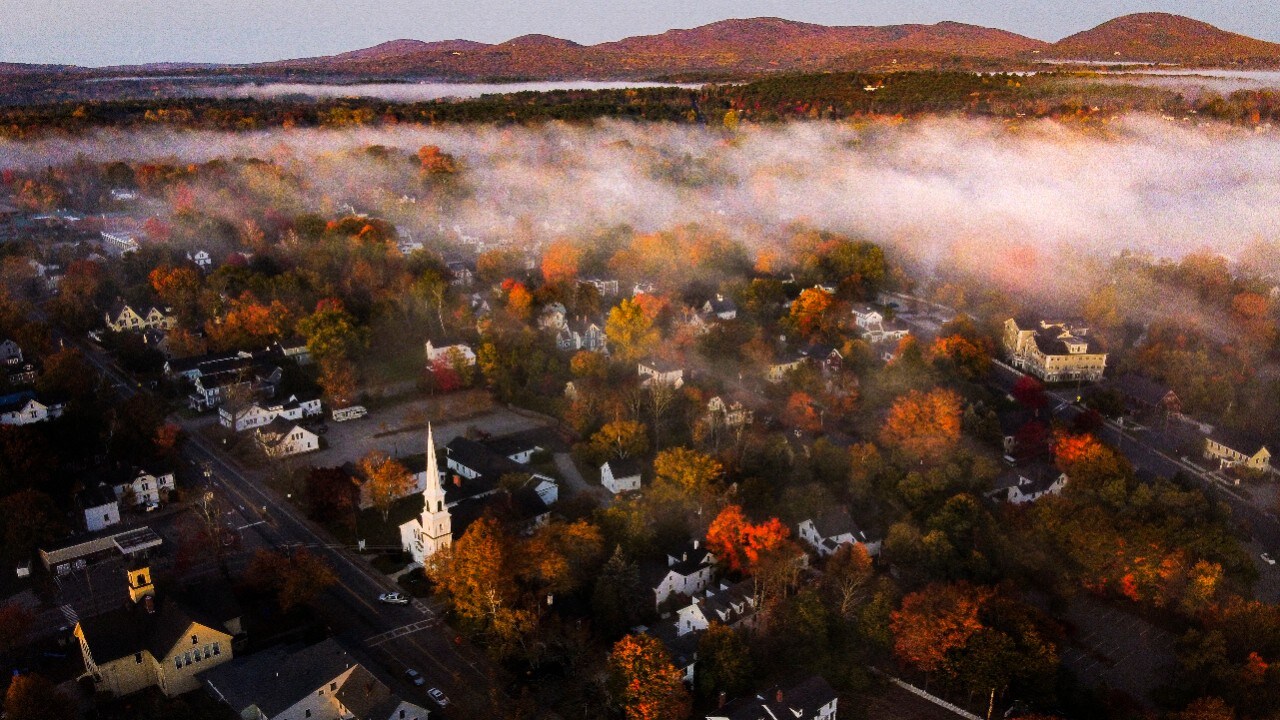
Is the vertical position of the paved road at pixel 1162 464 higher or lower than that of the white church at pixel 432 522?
lower

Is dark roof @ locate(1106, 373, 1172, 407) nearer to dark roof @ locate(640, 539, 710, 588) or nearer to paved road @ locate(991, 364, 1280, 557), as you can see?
paved road @ locate(991, 364, 1280, 557)

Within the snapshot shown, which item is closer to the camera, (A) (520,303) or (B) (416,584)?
(B) (416,584)

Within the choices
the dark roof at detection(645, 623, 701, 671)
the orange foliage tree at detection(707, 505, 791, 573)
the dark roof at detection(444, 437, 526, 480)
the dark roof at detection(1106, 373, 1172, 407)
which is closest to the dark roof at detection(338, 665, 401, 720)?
the dark roof at detection(645, 623, 701, 671)

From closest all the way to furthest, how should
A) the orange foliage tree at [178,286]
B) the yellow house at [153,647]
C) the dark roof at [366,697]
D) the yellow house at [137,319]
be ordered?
the dark roof at [366,697], the yellow house at [153,647], the yellow house at [137,319], the orange foliage tree at [178,286]

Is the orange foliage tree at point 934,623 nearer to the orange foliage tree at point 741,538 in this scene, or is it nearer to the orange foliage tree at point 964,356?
the orange foliage tree at point 741,538

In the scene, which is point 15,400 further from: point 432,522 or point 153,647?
point 432,522

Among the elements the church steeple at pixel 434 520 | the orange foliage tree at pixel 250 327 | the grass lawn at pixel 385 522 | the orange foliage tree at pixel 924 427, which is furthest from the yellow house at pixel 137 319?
the orange foliage tree at pixel 924 427

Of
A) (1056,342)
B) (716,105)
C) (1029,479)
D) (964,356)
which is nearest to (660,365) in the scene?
(964,356)
